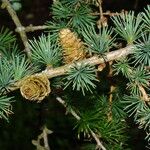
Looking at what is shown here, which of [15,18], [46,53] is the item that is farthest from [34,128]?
[46,53]

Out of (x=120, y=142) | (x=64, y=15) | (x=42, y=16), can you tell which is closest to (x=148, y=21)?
(x=64, y=15)

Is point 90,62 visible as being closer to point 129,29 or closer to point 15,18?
point 129,29

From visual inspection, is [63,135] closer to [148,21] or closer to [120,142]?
[120,142]

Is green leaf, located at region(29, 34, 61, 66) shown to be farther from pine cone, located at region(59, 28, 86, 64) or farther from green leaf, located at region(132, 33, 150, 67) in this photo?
green leaf, located at region(132, 33, 150, 67)

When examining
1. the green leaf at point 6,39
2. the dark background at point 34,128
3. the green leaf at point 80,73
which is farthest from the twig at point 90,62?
the dark background at point 34,128

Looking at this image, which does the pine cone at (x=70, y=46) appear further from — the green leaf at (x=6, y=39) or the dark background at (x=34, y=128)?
the dark background at (x=34, y=128)
